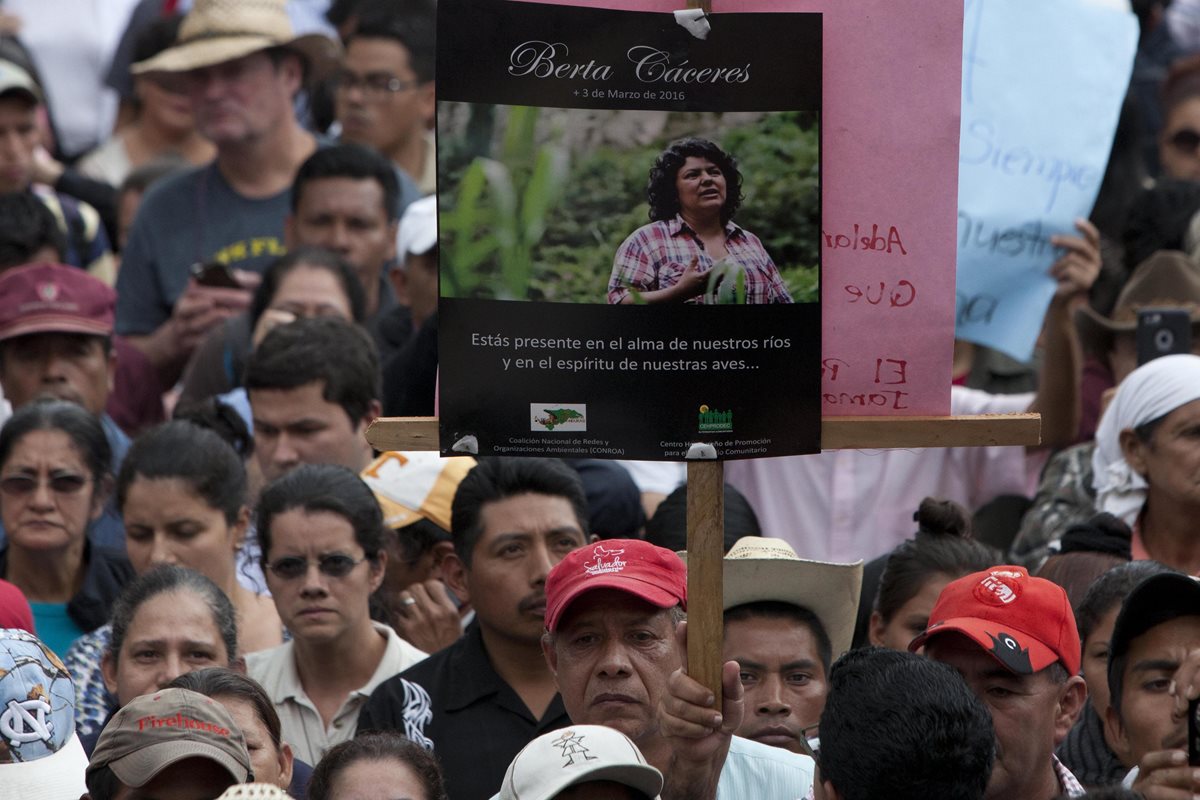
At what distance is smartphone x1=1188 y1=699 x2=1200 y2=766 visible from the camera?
3.96 m

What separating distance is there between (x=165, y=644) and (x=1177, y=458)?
9.91 ft

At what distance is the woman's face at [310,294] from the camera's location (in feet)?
26.7

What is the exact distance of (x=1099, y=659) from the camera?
5.26 metres

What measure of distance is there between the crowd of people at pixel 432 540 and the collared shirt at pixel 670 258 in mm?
33

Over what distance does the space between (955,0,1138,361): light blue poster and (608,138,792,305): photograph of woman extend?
3.15m

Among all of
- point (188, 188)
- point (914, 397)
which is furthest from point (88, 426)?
point (914, 397)

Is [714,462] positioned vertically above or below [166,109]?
below

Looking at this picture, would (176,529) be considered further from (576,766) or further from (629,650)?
(576,766)

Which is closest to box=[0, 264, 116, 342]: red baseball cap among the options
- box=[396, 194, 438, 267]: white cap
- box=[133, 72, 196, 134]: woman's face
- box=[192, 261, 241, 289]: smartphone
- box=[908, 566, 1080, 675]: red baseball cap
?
box=[192, 261, 241, 289]: smartphone

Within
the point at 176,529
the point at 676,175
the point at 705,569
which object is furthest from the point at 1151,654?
the point at 176,529

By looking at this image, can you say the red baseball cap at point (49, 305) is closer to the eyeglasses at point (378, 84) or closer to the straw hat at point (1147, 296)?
the eyeglasses at point (378, 84)

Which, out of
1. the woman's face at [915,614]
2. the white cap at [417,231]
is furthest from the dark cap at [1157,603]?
the white cap at [417,231]

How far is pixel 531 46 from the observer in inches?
155

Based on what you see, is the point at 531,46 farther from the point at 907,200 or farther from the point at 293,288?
the point at 293,288
